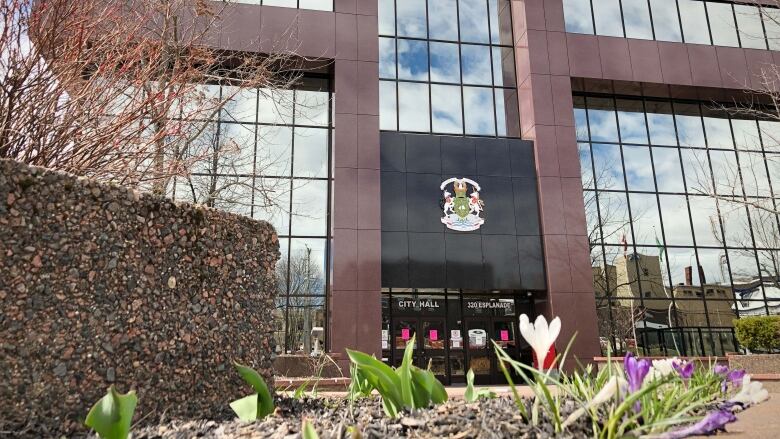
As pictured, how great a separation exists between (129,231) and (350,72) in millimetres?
14917

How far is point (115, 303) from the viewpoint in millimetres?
4328

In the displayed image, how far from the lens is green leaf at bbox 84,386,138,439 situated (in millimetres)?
3006

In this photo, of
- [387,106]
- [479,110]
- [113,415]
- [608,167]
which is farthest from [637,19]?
[113,415]

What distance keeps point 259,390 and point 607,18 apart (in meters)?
21.1

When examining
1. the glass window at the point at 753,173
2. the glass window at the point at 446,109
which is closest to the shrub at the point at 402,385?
the glass window at the point at 446,109

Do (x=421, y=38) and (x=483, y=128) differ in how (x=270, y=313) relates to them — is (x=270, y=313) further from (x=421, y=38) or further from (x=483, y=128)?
(x=421, y=38)

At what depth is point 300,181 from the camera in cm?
1834

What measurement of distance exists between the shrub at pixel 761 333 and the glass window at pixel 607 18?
11.6m

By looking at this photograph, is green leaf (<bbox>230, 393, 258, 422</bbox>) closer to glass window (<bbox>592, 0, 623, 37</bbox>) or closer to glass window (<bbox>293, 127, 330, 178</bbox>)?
glass window (<bbox>293, 127, 330, 178</bbox>)

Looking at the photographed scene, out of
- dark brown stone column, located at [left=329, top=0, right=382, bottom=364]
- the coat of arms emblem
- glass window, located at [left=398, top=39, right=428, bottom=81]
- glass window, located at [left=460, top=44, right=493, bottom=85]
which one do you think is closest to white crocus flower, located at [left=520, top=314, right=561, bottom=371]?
dark brown stone column, located at [left=329, top=0, right=382, bottom=364]

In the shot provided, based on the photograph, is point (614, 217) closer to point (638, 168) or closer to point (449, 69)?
point (638, 168)

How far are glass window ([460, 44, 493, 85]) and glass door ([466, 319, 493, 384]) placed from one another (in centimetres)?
889

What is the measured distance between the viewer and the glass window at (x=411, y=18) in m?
20.4

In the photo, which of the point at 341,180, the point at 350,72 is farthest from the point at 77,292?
the point at 350,72
